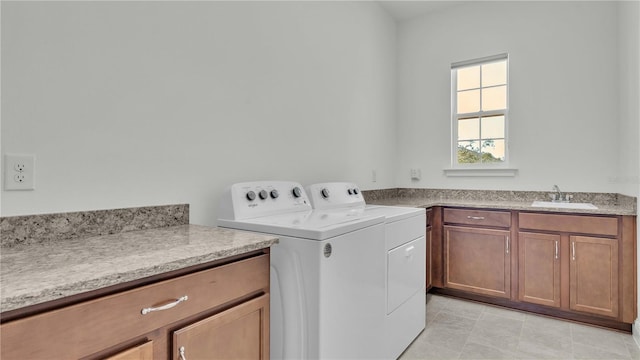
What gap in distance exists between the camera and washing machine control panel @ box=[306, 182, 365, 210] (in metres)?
2.24

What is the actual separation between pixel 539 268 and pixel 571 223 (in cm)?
40

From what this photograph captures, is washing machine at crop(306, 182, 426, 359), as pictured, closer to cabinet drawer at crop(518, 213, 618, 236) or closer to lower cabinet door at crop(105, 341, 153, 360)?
cabinet drawer at crop(518, 213, 618, 236)

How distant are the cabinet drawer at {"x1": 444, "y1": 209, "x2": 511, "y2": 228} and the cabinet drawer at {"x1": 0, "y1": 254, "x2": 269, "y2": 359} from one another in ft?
7.22

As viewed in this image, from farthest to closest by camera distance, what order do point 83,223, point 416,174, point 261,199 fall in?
1. point 416,174
2. point 261,199
3. point 83,223

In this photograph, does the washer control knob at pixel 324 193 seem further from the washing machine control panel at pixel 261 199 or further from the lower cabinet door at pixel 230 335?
the lower cabinet door at pixel 230 335

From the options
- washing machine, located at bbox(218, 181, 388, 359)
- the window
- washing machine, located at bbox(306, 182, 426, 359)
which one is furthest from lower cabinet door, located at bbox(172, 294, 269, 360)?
the window

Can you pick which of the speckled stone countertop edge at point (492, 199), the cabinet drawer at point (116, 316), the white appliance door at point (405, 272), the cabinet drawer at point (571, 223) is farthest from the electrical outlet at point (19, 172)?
the cabinet drawer at point (571, 223)

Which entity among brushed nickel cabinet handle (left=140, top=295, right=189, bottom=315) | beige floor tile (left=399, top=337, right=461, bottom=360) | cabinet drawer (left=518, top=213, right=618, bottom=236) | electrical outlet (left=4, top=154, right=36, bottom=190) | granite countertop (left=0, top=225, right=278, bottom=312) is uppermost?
electrical outlet (left=4, top=154, right=36, bottom=190)

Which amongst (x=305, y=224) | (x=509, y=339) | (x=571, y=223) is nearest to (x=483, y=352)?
(x=509, y=339)

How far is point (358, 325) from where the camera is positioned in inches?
63.1

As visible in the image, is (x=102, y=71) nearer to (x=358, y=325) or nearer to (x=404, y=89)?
(x=358, y=325)

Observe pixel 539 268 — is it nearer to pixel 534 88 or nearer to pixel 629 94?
pixel 629 94

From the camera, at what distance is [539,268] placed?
258cm

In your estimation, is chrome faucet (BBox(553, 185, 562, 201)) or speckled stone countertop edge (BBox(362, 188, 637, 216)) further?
chrome faucet (BBox(553, 185, 562, 201))
